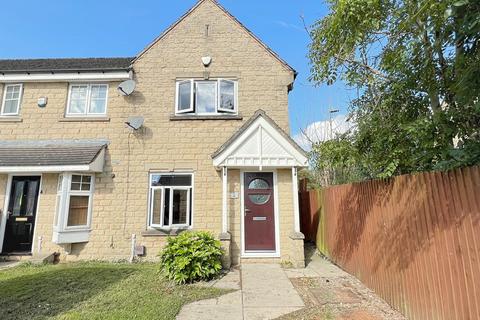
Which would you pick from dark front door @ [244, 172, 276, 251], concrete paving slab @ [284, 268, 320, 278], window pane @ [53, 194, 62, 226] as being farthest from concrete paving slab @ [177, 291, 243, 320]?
window pane @ [53, 194, 62, 226]

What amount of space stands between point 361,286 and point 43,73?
1205 cm

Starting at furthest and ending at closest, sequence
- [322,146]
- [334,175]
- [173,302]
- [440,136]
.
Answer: [334,175], [322,146], [173,302], [440,136]

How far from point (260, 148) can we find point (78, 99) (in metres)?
6.94

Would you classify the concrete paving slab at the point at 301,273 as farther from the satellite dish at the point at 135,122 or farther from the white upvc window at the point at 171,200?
the satellite dish at the point at 135,122

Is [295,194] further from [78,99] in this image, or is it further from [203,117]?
[78,99]

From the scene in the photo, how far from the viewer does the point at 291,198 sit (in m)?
9.09

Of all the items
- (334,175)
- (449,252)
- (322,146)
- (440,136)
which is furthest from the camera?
(334,175)

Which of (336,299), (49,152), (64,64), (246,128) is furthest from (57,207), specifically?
(336,299)

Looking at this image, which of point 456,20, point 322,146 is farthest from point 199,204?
point 456,20

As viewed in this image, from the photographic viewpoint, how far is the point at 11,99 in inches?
408

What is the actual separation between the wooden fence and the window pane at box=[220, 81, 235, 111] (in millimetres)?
5081

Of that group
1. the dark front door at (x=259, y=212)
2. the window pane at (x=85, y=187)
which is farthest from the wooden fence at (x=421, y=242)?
the window pane at (x=85, y=187)

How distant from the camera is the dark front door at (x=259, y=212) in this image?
8.92 metres

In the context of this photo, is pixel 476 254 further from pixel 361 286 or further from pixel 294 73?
pixel 294 73
